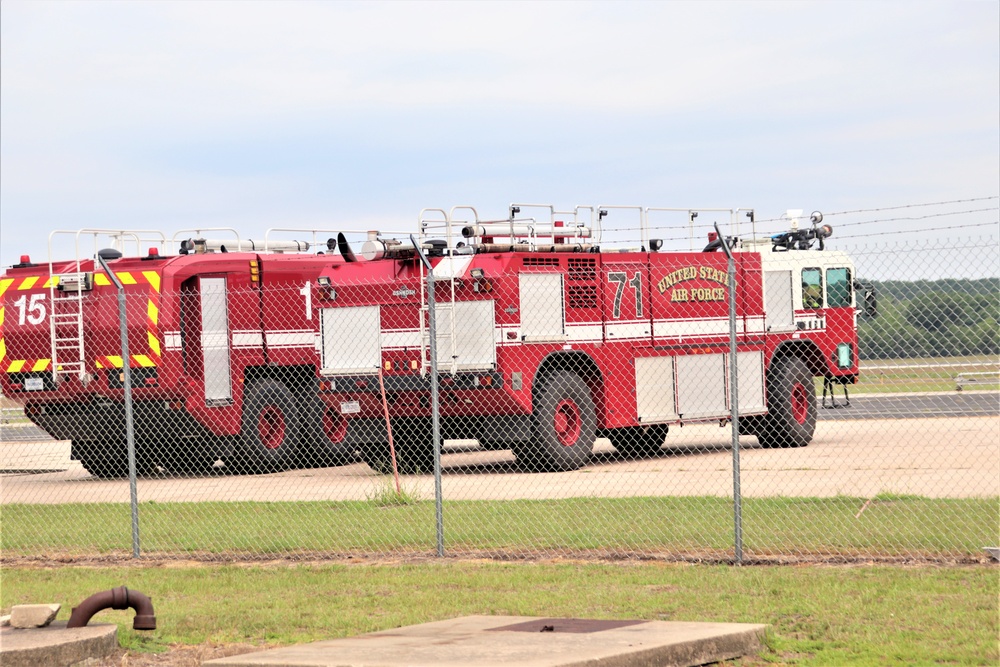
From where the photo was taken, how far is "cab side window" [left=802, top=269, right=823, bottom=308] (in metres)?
21.8

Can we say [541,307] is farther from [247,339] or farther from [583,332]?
[247,339]

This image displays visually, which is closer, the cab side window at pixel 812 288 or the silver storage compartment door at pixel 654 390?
the silver storage compartment door at pixel 654 390

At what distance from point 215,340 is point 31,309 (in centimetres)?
260

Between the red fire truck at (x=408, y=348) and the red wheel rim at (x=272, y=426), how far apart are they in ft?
0.10

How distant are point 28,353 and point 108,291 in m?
1.57

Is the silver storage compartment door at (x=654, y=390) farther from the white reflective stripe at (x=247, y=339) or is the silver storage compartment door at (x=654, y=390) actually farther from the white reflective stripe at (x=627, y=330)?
the white reflective stripe at (x=247, y=339)

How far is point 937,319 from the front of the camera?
11125 millimetres

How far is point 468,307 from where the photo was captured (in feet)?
58.6

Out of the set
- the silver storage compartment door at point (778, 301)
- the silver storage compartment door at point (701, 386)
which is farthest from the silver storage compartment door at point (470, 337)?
the silver storage compartment door at point (778, 301)

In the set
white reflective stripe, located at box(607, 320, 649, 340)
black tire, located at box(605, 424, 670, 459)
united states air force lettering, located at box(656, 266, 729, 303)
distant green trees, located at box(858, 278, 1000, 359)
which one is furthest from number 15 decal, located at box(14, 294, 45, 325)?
distant green trees, located at box(858, 278, 1000, 359)

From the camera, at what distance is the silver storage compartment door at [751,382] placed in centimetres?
2020

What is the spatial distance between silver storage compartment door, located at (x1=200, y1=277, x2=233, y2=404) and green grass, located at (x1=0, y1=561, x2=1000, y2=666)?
28.1 ft

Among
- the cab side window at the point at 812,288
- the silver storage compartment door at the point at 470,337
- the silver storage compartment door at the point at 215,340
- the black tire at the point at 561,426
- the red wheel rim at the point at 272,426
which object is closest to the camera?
the silver storage compartment door at the point at 470,337

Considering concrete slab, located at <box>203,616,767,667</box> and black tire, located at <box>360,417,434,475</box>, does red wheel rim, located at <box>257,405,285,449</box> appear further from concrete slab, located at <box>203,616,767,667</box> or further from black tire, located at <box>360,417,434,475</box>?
concrete slab, located at <box>203,616,767,667</box>
